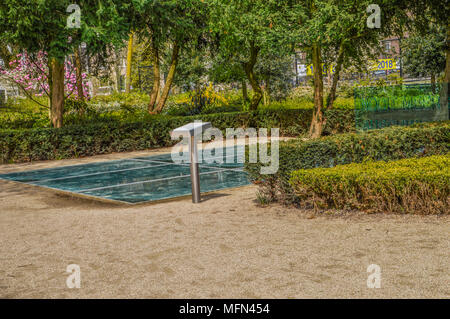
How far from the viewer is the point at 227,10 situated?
16.9m

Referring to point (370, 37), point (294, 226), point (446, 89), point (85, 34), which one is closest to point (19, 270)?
point (294, 226)

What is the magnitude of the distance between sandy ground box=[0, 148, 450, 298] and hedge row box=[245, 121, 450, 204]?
412 millimetres

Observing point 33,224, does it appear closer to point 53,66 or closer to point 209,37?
point 53,66

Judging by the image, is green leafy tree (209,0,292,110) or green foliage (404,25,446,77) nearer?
green leafy tree (209,0,292,110)

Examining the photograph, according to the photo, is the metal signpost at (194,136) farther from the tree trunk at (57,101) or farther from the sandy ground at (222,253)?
the tree trunk at (57,101)

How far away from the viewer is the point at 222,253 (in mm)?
6141

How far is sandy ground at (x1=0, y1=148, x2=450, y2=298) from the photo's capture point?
5.01 metres

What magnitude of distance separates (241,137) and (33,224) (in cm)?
1421

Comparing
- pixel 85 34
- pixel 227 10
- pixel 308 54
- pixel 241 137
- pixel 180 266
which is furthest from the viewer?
pixel 241 137

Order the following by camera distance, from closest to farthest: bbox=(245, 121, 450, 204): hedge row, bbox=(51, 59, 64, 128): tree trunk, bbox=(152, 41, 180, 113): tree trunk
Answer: bbox=(245, 121, 450, 204): hedge row, bbox=(51, 59, 64, 128): tree trunk, bbox=(152, 41, 180, 113): tree trunk

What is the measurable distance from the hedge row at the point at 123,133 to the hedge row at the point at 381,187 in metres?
12.0

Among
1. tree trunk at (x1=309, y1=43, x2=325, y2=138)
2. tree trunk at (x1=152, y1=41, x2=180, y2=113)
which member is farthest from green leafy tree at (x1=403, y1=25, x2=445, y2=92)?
tree trunk at (x1=152, y1=41, x2=180, y2=113)

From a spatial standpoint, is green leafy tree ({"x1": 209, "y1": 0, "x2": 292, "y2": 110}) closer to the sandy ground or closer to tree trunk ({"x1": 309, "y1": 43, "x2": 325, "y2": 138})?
tree trunk ({"x1": 309, "y1": 43, "x2": 325, "y2": 138})

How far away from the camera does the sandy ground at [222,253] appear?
501 cm
